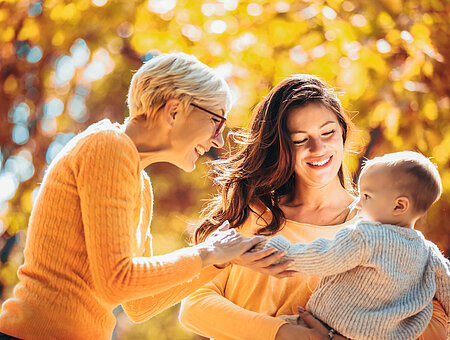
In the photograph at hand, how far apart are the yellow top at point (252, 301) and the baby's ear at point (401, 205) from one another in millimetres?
432

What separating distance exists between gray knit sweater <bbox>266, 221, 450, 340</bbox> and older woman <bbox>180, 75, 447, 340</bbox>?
164 mm

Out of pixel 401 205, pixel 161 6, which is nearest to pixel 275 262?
pixel 401 205

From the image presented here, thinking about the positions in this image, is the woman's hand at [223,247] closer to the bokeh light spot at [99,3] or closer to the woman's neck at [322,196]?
the woman's neck at [322,196]

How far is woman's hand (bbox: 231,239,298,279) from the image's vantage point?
84.4 inches

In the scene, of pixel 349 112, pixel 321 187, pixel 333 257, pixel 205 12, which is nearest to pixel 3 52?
pixel 205 12

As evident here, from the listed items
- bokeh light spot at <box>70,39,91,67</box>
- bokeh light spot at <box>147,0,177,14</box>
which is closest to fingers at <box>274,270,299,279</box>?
bokeh light spot at <box>147,0,177,14</box>

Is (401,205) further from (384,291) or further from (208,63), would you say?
(208,63)

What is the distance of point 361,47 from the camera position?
3545 mm

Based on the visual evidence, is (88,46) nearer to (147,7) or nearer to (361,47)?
(147,7)

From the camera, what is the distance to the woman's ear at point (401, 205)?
81.6 inches

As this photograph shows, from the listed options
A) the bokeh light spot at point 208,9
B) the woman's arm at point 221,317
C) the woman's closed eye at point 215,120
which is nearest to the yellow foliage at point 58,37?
the bokeh light spot at point 208,9

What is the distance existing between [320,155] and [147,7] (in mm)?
2068

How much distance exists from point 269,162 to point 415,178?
0.87 metres

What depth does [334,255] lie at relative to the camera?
204 cm
